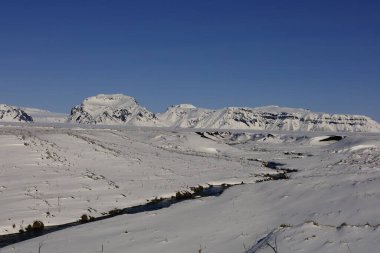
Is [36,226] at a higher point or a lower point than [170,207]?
lower

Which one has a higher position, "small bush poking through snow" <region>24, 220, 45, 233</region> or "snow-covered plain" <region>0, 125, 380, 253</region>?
"snow-covered plain" <region>0, 125, 380, 253</region>

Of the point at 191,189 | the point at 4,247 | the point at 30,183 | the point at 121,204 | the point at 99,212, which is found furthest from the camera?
the point at 191,189

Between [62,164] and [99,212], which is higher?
[62,164]

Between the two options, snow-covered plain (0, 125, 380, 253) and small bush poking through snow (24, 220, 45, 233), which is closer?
snow-covered plain (0, 125, 380, 253)

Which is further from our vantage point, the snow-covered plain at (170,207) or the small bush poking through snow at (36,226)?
the small bush poking through snow at (36,226)

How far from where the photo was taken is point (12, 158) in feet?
151

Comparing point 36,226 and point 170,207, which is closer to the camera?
point 36,226

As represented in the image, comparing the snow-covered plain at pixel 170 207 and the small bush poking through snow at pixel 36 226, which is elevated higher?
the snow-covered plain at pixel 170 207

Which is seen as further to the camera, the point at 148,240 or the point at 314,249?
the point at 148,240

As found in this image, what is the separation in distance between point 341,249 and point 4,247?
57.0 ft

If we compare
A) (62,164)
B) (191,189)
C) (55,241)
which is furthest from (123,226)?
(62,164)

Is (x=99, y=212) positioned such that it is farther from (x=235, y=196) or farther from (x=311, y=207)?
(x=311, y=207)

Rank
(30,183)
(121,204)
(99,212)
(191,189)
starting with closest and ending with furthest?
1. (99,212)
2. (121,204)
3. (30,183)
4. (191,189)

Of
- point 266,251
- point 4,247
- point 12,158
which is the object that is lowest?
point 4,247
